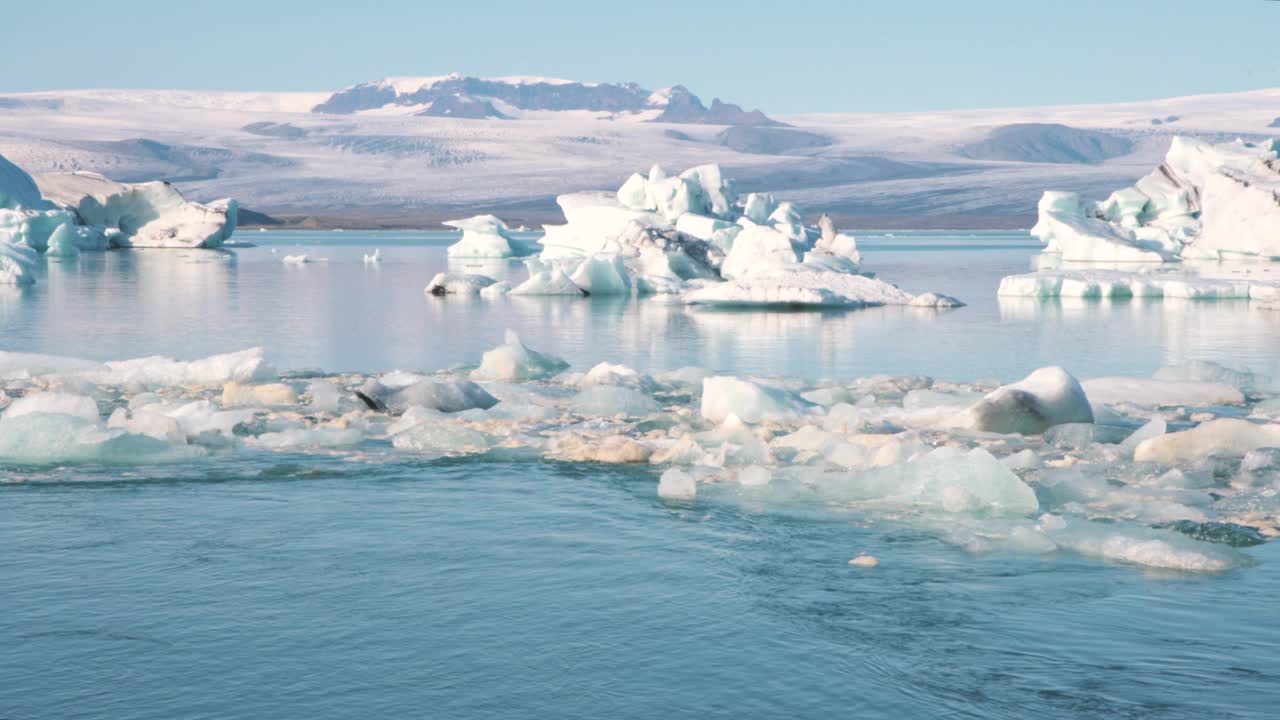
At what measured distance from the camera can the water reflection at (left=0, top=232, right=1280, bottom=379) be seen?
13.5 metres

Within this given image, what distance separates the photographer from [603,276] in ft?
79.5

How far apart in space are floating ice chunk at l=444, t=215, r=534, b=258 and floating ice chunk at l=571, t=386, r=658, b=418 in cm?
3362

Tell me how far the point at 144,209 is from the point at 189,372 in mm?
43187

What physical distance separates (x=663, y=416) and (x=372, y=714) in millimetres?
5434

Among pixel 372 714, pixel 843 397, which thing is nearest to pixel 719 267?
pixel 843 397

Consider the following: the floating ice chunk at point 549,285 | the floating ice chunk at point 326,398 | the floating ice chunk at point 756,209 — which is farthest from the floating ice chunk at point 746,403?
the floating ice chunk at point 756,209

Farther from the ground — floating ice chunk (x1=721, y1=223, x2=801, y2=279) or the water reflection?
floating ice chunk (x1=721, y1=223, x2=801, y2=279)

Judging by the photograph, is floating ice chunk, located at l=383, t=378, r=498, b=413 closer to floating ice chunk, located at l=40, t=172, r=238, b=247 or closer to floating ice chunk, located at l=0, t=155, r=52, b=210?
floating ice chunk, located at l=0, t=155, r=52, b=210

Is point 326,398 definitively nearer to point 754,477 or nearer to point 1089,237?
point 754,477

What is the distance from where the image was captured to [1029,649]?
4.28m

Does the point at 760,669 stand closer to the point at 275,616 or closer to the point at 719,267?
the point at 275,616

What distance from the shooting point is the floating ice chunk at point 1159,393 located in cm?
988

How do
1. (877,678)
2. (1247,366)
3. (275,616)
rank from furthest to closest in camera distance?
(1247,366) < (275,616) < (877,678)

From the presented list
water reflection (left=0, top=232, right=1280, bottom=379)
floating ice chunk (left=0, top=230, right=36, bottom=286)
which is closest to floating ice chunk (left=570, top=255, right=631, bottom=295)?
water reflection (left=0, top=232, right=1280, bottom=379)
